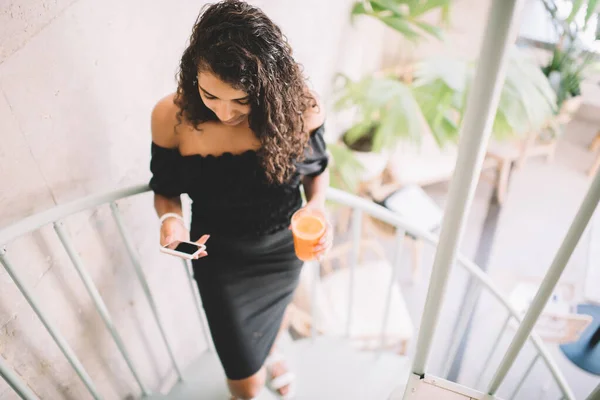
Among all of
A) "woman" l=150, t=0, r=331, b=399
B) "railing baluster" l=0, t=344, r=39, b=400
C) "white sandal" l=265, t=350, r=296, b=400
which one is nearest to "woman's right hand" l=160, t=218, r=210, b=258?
"woman" l=150, t=0, r=331, b=399

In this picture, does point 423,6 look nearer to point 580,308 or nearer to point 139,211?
point 139,211

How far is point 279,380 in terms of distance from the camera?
5.74 ft

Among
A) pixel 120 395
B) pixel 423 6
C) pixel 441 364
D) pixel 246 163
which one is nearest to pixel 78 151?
pixel 246 163

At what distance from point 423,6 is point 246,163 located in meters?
1.20

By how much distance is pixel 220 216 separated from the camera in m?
1.45

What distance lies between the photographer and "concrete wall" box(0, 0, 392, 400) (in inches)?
43.3

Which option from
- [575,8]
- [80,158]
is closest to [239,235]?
[80,158]

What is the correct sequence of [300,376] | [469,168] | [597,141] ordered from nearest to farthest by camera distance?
1. [469,168]
2. [300,376]
3. [597,141]

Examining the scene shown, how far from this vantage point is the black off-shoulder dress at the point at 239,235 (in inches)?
53.9

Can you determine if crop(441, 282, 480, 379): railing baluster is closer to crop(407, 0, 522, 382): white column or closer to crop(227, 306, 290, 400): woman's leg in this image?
crop(227, 306, 290, 400): woman's leg

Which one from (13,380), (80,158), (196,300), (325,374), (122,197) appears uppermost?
(80,158)

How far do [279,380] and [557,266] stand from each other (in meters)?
1.46

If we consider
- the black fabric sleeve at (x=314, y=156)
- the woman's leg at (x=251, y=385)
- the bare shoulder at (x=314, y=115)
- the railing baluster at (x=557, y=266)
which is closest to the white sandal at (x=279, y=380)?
the woman's leg at (x=251, y=385)

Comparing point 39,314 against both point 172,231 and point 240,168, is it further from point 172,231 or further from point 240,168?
point 240,168
